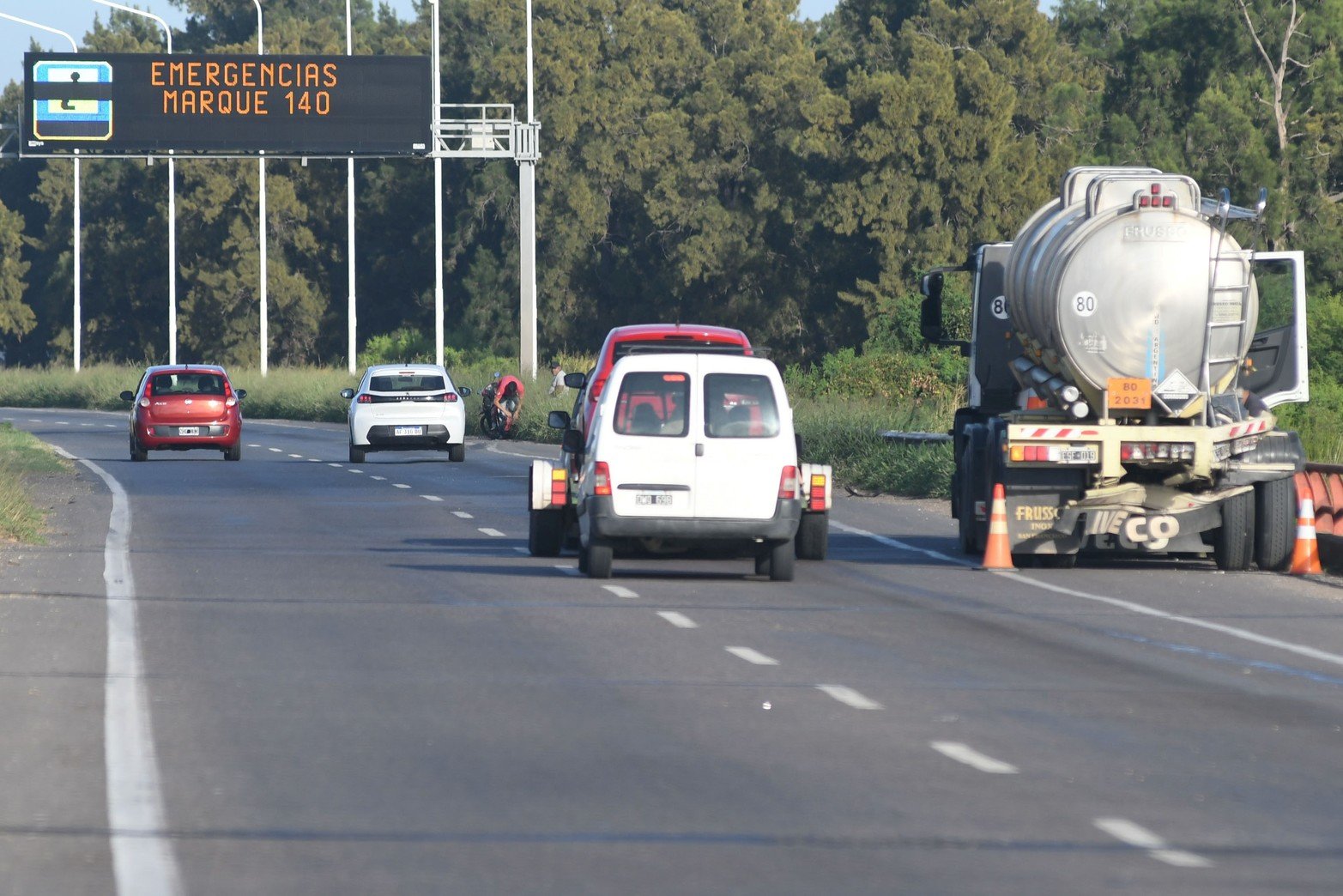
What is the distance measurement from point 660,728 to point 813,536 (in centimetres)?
975

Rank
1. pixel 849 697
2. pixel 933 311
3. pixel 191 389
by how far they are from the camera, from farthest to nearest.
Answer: pixel 191 389, pixel 933 311, pixel 849 697

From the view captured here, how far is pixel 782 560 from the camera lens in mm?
18375

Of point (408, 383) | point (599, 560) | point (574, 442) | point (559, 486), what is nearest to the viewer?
point (599, 560)

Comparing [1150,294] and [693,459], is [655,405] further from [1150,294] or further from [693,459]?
[1150,294]

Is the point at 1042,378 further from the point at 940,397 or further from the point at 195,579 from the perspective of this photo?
the point at 940,397

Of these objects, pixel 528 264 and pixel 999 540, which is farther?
pixel 528 264

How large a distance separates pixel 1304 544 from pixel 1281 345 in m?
2.16

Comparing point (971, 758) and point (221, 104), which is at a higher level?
point (221, 104)

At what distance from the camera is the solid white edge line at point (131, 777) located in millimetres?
7602

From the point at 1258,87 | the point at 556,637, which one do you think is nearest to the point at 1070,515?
the point at 556,637

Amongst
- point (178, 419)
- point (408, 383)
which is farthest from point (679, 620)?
point (408, 383)

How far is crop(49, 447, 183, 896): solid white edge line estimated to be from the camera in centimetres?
760

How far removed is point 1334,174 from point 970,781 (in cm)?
5724

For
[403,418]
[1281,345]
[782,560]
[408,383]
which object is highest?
[1281,345]
